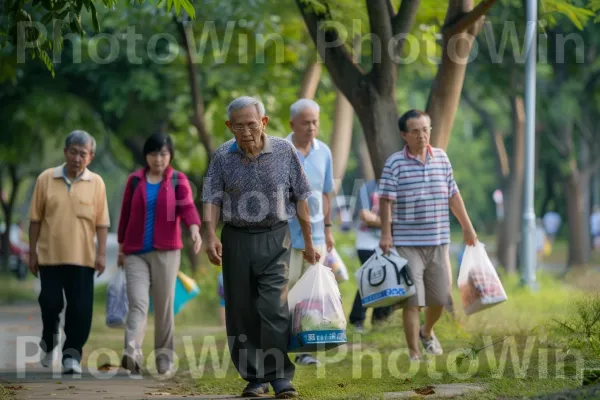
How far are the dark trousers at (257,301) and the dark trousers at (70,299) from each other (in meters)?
2.71

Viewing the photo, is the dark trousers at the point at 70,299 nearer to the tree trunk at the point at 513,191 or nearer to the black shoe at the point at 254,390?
the black shoe at the point at 254,390

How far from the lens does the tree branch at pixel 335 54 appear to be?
1273 centimetres

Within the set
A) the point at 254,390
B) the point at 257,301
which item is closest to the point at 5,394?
the point at 254,390

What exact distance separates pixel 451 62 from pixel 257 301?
4996 millimetres

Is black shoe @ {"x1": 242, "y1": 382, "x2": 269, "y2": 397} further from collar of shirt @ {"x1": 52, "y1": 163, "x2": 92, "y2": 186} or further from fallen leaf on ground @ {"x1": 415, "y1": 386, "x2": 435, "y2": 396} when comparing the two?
collar of shirt @ {"x1": 52, "y1": 163, "x2": 92, "y2": 186}

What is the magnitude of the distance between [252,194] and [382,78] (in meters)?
4.47

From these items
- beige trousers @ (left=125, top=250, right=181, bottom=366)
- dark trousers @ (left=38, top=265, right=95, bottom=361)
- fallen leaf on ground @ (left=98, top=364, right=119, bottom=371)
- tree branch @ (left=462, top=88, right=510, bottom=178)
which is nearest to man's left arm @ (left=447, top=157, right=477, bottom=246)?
beige trousers @ (left=125, top=250, right=181, bottom=366)

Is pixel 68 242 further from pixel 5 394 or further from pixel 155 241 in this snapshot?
pixel 5 394

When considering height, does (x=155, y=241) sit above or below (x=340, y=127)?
below

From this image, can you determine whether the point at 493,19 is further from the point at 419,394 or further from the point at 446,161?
the point at 419,394

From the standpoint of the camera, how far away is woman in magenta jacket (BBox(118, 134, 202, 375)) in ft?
35.3

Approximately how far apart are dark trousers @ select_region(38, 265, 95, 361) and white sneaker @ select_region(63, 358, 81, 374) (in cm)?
16

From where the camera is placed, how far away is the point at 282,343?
8477mm

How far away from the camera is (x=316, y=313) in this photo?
28.2 ft
